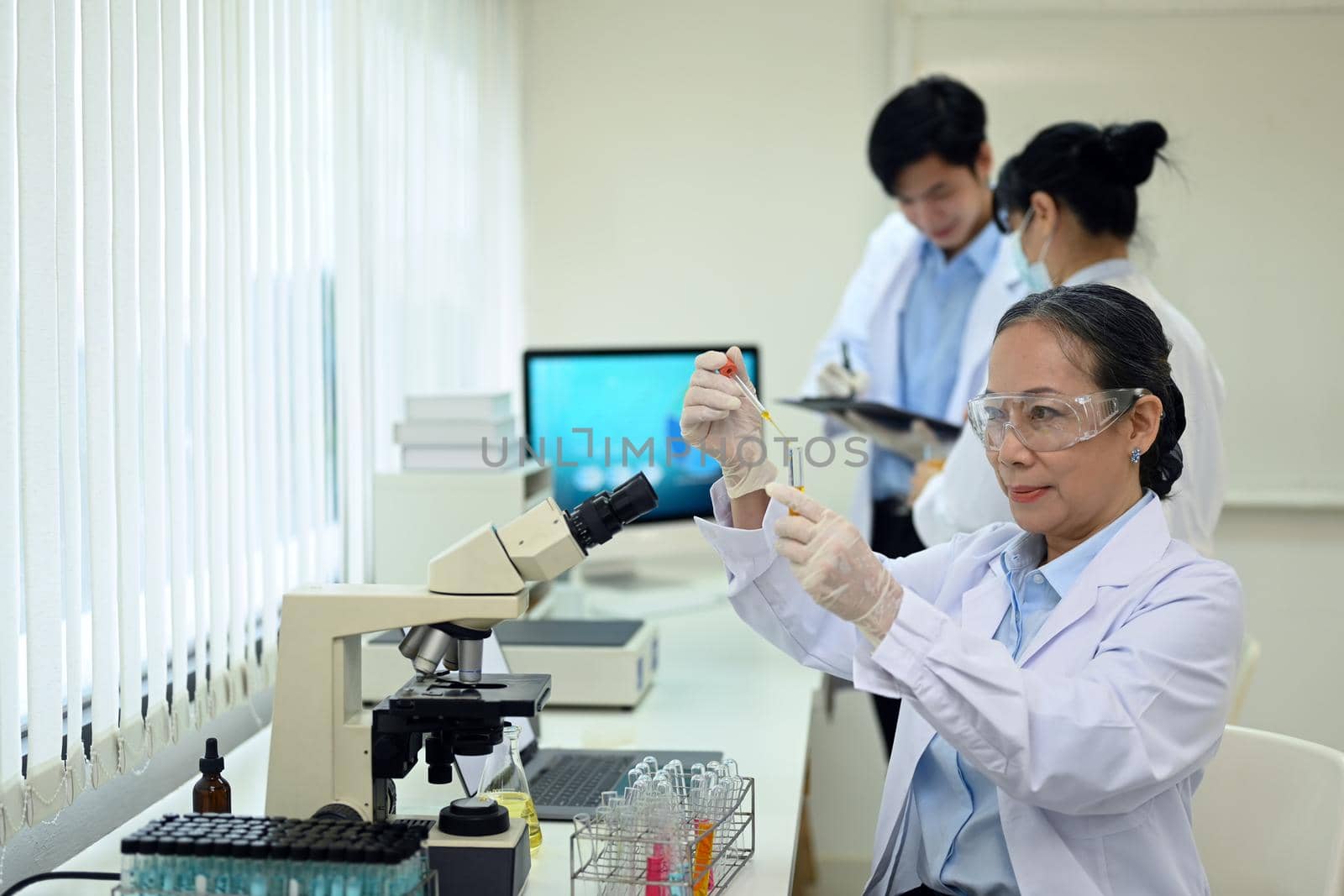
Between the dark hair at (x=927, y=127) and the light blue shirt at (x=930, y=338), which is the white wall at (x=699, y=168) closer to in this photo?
the light blue shirt at (x=930, y=338)

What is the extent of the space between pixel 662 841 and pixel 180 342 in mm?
1034

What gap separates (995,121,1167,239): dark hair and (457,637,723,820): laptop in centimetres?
109

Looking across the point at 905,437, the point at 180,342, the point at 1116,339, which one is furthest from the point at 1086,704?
the point at 905,437

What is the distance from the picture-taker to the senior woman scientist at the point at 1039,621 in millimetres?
1241

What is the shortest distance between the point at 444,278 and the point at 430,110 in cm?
41

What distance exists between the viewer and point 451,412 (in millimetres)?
2520

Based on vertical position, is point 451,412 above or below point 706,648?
above

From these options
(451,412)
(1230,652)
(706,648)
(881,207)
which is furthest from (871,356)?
(1230,652)

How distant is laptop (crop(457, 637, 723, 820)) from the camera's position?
1714 millimetres

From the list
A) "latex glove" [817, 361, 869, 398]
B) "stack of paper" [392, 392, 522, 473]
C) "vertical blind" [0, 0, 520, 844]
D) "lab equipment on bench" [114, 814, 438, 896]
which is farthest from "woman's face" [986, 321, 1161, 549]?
"latex glove" [817, 361, 869, 398]

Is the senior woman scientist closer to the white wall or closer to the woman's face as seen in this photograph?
the woman's face

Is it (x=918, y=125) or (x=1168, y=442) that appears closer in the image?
(x=1168, y=442)

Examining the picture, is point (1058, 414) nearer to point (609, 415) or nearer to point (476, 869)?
point (476, 869)

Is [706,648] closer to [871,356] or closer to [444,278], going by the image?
[871,356]
